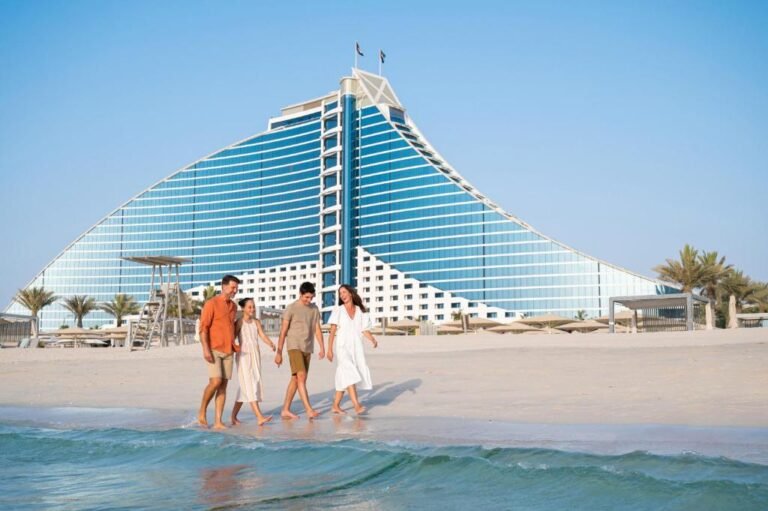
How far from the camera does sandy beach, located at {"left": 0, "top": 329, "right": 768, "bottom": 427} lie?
8453mm

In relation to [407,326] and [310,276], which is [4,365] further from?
[310,276]

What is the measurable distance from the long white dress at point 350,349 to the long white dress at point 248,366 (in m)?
0.87

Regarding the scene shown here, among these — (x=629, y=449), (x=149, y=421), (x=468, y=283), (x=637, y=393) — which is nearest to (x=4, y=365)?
(x=149, y=421)

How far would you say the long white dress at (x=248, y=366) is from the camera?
905 centimetres

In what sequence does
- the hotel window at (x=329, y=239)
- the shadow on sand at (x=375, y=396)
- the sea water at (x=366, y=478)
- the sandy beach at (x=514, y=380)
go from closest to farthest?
1. the sea water at (x=366, y=478)
2. the sandy beach at (x=514, y=380)
3. the shadow on sand at (x=375, y=396)
4. the hotel window at (x=329, y=239)

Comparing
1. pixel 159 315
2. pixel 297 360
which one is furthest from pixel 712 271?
pixel 297 360

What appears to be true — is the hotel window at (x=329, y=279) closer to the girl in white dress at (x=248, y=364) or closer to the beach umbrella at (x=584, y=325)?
the beach umbrella at (x=584, y=325)

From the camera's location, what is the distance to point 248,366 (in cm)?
907

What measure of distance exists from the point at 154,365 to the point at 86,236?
11015 cm

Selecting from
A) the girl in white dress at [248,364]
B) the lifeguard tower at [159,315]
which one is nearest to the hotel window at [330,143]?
the lifeguard tower at [159,315]

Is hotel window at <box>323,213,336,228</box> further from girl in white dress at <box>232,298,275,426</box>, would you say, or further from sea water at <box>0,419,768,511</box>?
sea water at <box>0,419,768,511</box>

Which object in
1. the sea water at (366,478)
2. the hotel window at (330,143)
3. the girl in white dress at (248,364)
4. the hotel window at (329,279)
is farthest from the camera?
the hotel window at (330,143)

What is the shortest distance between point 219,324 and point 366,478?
11.6 ft

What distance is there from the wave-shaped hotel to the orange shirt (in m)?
82.9
